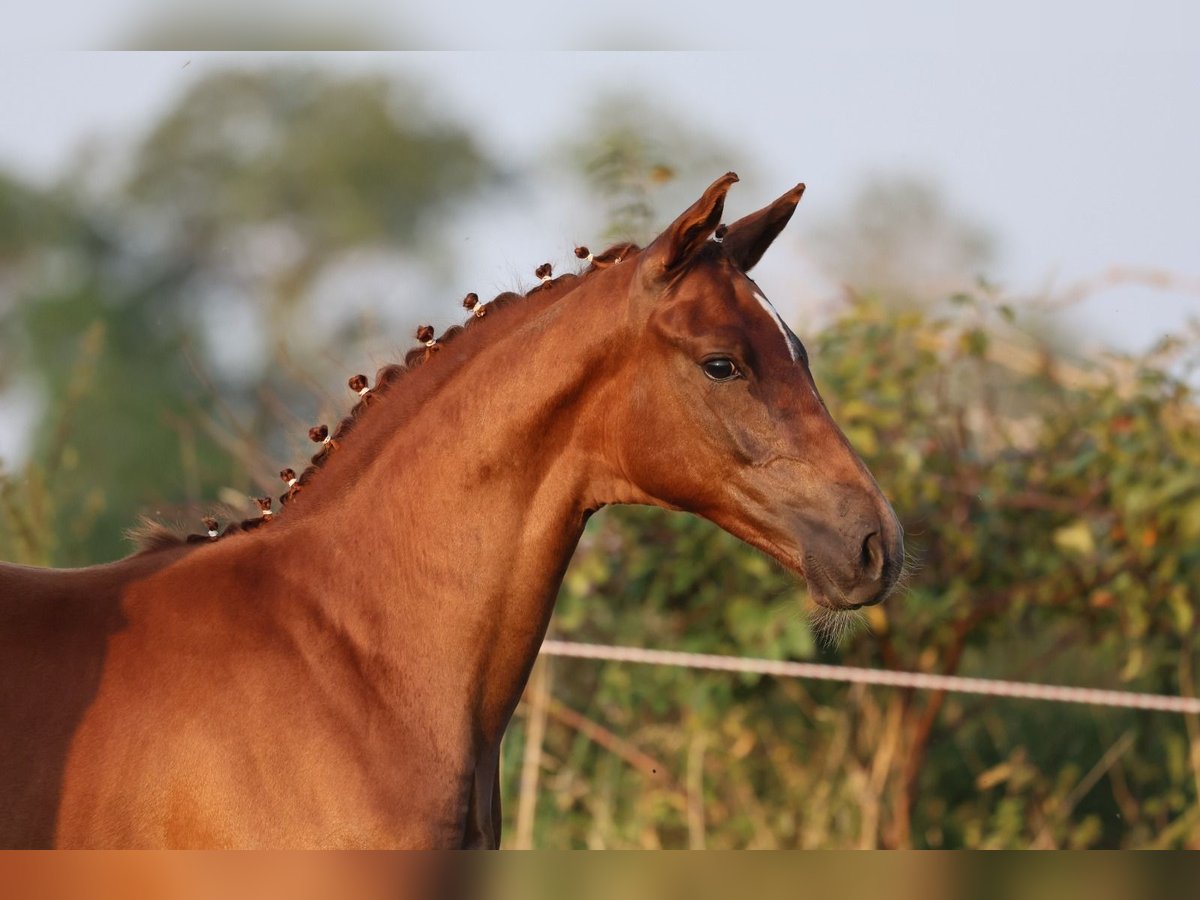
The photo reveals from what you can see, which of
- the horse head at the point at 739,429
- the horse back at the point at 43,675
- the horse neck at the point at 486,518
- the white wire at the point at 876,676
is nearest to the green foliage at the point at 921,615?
the white wire at the point at 876,676

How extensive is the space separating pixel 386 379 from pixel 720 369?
0.79 meters

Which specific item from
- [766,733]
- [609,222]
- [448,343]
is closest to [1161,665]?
[766,733]

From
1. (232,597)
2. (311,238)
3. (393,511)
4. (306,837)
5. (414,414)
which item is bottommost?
(306,837)

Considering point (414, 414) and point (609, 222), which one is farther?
point (609, 222)

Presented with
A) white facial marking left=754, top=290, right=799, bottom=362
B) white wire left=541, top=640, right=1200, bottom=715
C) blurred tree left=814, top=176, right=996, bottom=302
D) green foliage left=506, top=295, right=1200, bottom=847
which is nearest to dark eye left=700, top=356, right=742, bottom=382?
white facial marking left=754, top=290, right=799, bottom=362

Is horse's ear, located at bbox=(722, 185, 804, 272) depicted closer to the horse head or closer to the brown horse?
the brown horse

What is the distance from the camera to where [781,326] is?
2.84 m

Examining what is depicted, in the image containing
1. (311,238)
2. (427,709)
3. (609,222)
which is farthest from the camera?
(311,238)

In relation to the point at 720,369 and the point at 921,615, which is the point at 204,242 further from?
the point at 720,369

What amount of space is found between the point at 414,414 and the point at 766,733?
4235 mm

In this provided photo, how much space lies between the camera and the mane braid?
3.01 metres

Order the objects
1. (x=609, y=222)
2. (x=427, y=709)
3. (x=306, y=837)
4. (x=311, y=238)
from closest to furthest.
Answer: (x=306, y=837) → (x=427, y=709) → (x=609, y=222) → (x=311, y=238)

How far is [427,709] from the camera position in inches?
109

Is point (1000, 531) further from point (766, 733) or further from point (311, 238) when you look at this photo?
point (311, 238)
